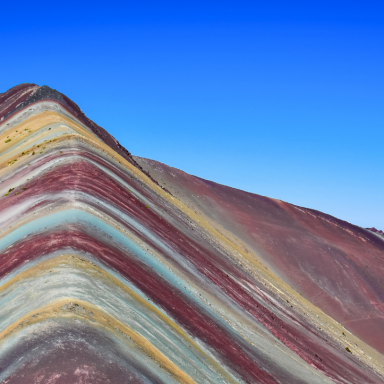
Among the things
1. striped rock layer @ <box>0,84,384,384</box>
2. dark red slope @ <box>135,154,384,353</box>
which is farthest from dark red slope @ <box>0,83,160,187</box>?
dark red slope @ <box>135,154,384,353</box>

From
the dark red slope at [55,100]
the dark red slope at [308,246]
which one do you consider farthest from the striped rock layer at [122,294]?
the dark red slope at [308,246]

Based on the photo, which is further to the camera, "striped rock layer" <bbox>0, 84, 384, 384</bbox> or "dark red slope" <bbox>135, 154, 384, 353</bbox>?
"dark red slope" <bbox>135, 154, 384, 353</bbox>

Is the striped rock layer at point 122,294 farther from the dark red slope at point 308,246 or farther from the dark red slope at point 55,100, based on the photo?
the dark red slope at point 308,246

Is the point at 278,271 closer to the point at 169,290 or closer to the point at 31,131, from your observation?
the point at 31,131

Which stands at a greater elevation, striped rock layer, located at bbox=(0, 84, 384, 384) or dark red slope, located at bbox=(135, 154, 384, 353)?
dark red slope, located at bbox=(135, 154, 384, 353)

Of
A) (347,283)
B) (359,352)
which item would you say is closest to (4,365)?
(359,352)

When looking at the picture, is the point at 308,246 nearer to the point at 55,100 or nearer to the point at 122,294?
the point at 55,100

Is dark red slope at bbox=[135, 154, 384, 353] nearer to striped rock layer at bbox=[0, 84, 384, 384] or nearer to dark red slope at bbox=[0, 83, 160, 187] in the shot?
striped rock layer at bbox=[0, 84, 384, 384]

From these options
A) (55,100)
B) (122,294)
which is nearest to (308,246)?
(55,100)
